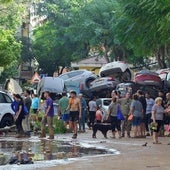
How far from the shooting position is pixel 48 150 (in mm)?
15938

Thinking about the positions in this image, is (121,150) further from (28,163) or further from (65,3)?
(65,3)

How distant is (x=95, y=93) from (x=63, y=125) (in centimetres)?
1115

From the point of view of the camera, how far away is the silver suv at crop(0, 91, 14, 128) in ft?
80.9

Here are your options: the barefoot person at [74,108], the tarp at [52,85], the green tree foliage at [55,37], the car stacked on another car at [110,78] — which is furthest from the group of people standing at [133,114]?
the green tree foliage at [55,37]

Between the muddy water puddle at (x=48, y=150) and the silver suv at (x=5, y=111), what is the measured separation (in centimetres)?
586

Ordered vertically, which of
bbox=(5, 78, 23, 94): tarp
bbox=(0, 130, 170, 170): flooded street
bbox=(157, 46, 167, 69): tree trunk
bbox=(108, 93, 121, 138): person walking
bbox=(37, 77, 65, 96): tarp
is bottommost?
bbox=(0, 130, 170, 170): flooded street

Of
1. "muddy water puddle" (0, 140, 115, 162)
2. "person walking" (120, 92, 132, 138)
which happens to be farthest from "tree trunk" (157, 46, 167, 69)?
"muddy water puddle" (0, 140, 115, 162)

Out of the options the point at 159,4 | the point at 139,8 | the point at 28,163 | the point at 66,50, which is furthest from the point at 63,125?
the point at 66,50

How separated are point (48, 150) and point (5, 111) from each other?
9.14 metres

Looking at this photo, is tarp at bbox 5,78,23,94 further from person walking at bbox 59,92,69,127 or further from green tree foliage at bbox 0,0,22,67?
person walking at bbox 59,92,69,127

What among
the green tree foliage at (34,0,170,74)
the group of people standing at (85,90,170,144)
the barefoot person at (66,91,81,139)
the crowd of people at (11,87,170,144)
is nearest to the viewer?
the green tree foliage at (34,0,170,74)

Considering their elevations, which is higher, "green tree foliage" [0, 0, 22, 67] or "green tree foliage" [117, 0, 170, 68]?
"green tree foliage" [0, 0, 22, 67]

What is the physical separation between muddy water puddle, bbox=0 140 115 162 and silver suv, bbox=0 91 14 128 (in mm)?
5859

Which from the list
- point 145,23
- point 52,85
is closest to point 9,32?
point 52,85
